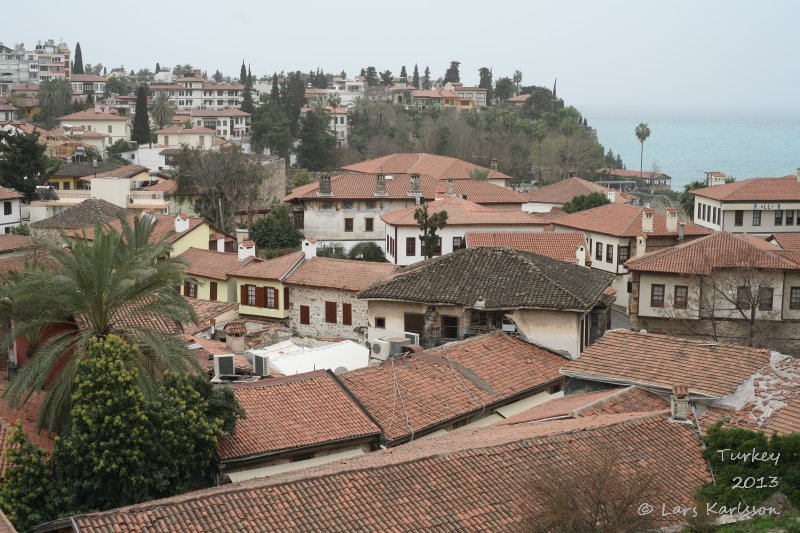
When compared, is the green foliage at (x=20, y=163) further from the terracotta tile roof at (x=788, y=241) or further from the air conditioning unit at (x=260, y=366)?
the air conditioning unit at (x=260, y=366)

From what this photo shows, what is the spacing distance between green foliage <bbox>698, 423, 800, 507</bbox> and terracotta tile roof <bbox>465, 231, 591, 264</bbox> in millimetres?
24579

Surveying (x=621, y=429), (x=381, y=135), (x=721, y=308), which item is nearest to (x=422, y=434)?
(x=621, y=429)

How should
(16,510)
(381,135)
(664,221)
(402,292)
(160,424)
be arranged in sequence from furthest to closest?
(381,135) → (664,221) → (402,292) → (160,424) → (16,510)

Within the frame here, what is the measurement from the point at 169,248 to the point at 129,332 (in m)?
3.17

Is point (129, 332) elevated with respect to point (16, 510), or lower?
elevated

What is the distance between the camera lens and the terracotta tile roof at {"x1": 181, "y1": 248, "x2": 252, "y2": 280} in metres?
40.6

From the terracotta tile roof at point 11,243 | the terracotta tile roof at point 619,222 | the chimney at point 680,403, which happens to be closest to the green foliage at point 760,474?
the chimney at point 680,403

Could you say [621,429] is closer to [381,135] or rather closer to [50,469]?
[50,469]

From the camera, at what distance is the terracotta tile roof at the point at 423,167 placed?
6588 centimetres

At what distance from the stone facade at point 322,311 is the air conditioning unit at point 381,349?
9263 mm

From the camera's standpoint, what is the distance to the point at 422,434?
2000 cm

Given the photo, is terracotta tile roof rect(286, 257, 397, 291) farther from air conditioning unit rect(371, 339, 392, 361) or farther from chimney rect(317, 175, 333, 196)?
chimney rect(317, 175, 333, 196)

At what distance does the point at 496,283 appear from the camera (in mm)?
29234

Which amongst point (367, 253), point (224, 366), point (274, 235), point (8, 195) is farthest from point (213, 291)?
point (224, 366)
